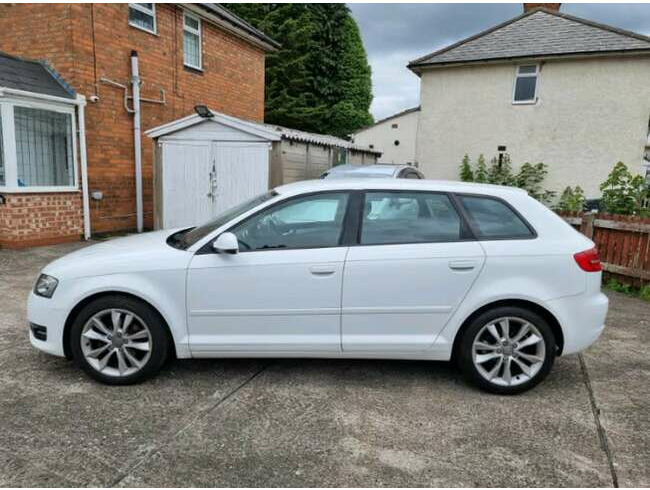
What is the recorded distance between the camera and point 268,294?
3.22 metres

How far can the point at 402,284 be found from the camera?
3.21 metres

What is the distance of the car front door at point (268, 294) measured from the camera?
3.22 meters

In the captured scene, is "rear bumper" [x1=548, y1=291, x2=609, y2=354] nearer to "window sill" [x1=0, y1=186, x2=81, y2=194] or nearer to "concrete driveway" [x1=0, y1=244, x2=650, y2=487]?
"concrete driveway" [x1=0, y1=244, x2=650, y2=487]

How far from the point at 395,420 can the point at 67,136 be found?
8497mm

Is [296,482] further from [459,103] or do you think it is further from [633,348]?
[459,103]

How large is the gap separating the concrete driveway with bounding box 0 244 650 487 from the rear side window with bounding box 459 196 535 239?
3.79ft

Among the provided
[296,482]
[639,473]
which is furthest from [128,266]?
[639,473]

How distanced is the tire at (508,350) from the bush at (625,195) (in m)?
5.18

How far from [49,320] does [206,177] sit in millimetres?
6379

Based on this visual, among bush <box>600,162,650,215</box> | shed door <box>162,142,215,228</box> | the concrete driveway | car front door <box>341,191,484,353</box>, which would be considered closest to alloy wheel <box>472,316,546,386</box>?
the concrete driveway

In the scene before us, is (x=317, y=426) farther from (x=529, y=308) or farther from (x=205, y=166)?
(x=205, y=166)

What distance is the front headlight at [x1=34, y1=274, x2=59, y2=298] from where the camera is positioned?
10.7ft

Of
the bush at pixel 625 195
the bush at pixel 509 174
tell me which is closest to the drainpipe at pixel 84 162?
the bush at pixel 625 195

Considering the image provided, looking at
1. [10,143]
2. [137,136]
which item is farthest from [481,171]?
[10,143]
